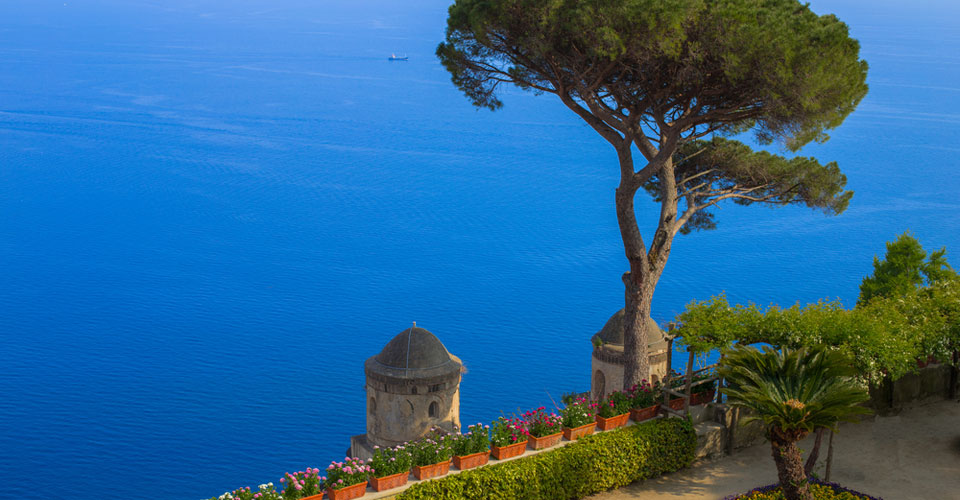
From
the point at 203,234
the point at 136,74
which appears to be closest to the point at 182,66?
the point at 136,74

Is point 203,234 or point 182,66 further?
point 182,66

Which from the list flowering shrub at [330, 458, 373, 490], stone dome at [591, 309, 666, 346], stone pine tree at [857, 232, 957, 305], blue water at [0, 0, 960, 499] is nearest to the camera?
flowering shrub at [330, 458, 373, 490]

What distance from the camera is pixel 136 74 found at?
413 feet

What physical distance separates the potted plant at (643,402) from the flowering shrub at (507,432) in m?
1.93

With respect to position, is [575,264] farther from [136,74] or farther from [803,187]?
[136,74]

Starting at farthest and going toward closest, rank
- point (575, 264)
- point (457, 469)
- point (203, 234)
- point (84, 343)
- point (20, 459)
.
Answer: point (203, 234), point (575, 264), point (84, 343), point (20, 459), point (457, 469)

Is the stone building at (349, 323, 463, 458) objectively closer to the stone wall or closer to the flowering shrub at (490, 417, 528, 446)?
the flowering shrub at (490, 417, 528, 446)

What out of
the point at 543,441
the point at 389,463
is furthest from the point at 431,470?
the point at 543,441

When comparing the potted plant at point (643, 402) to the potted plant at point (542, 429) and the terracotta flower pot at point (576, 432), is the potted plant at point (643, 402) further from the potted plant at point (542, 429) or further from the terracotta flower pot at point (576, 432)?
the potted plant at point (542, 429)

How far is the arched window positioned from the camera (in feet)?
74.8

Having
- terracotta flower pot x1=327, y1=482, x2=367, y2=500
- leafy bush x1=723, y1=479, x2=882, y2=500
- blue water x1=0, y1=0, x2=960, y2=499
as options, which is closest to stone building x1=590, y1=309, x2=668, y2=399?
leafy bush x1=723, y1=479, x2=882, y2=500

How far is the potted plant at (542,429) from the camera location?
13.8 meters

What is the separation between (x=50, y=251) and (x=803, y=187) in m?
59.0

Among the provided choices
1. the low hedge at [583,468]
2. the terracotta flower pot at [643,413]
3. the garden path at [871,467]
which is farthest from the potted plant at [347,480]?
the terracotta flower pot at [643,413]
